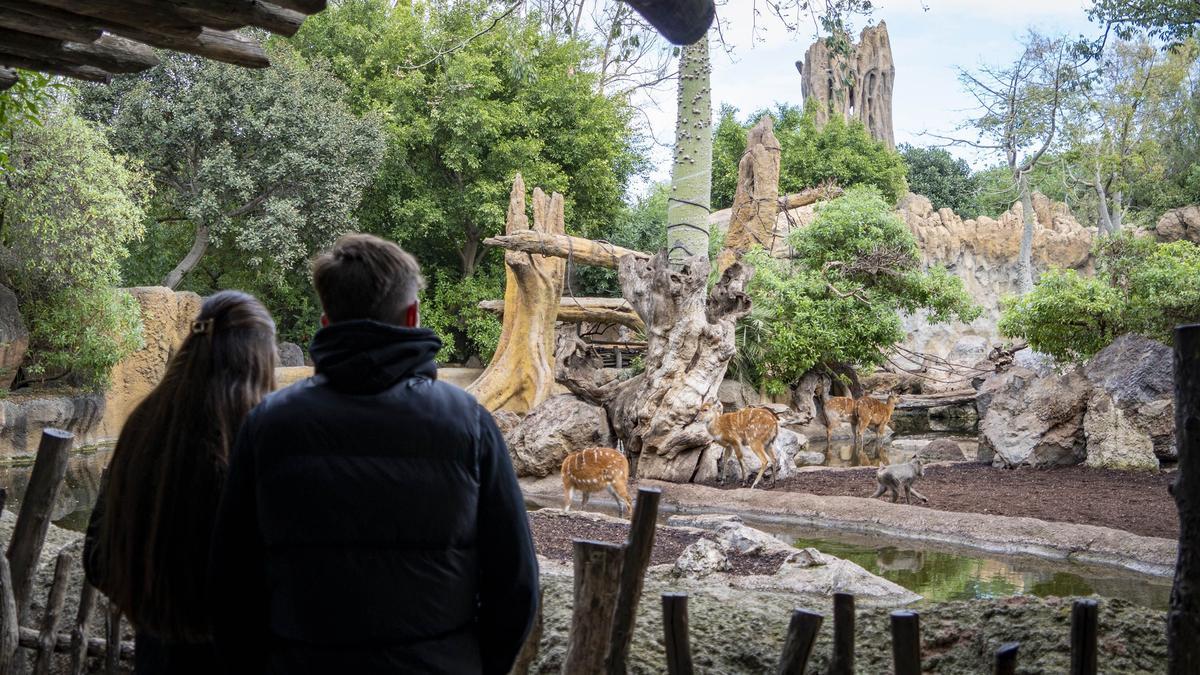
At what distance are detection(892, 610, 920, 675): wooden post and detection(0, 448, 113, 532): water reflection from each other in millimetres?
7931

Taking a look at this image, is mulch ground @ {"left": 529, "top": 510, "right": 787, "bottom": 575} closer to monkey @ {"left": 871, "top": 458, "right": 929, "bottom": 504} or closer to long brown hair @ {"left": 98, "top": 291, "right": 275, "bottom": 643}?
monkey @ {"left": 871, "top": 458, "right": 929, "bottom": 504}

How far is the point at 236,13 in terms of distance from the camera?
318cm

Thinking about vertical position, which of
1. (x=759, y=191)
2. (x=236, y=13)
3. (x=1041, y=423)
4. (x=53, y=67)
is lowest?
(x=1041, y=423)

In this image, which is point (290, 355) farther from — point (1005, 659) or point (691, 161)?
point (1005, 659)

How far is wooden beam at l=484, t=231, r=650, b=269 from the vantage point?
49.2ft

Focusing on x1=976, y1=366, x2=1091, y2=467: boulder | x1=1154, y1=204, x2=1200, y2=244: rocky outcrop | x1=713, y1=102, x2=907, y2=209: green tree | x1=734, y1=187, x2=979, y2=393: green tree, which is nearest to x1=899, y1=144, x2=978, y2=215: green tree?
x1=713, y1=102, x2=907, y2=209: green tree

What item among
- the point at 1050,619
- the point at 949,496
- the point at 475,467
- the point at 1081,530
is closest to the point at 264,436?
the point at 475,467

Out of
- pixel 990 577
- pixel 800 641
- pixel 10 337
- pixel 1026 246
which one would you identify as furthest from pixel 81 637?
pixel 1026 246

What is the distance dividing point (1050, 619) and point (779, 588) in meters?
3.27

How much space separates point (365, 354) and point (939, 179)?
3718 cm

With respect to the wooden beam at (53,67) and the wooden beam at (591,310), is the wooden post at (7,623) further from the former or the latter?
the wooden beam at (591,310)

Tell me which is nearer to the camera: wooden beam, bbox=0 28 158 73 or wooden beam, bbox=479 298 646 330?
wooden beam, bbox=0 28 158 73

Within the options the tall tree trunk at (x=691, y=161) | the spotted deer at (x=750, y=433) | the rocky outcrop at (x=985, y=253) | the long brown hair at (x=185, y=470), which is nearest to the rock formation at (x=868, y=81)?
the rocky outcrop at (x=985, y=253)

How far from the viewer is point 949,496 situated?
10398mm
